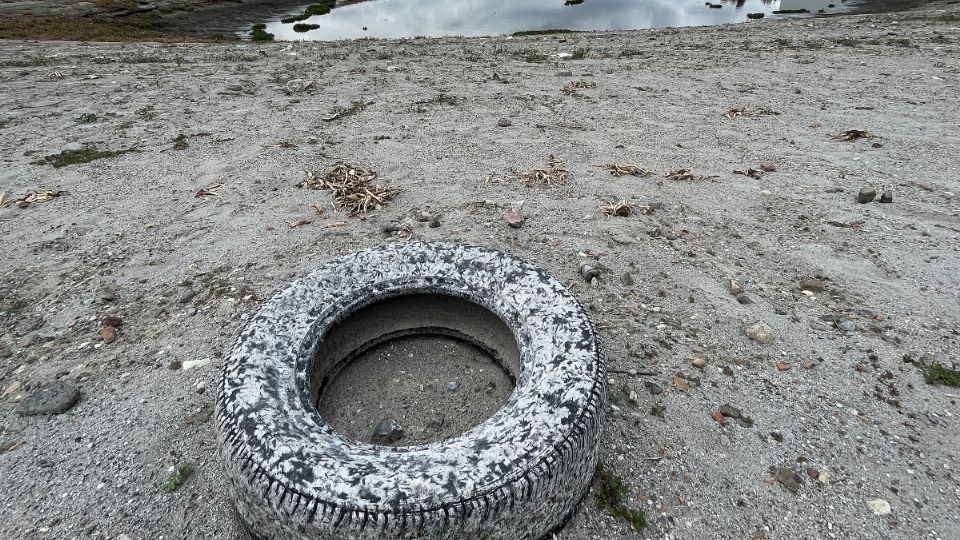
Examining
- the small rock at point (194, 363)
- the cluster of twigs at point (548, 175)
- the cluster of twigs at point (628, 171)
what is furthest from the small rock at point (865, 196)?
the small rock at point (194, 363)

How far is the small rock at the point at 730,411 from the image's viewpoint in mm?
2715

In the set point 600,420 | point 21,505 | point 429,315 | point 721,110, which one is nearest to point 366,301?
point 429,315

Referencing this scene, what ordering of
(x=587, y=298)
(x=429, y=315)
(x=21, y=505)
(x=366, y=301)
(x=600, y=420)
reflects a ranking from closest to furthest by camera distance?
(x=600, y=420) → (x=21, y=505) → (x=366, y=301) → (x=429, y=315) → (x=587, y=298)

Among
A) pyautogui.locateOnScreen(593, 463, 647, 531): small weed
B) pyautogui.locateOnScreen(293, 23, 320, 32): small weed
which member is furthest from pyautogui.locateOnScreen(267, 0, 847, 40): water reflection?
pyautogui.locateOnScreen(593, 463, 647, 531): small weed

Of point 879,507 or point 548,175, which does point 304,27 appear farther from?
point 879,507

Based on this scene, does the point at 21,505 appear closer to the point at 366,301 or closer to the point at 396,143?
the point at 366,301

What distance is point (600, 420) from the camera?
85.0 inches

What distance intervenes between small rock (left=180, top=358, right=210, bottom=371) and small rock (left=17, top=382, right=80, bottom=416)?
0.56 meters

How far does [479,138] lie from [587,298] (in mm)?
3367

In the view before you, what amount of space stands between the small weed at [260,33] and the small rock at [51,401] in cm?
1801

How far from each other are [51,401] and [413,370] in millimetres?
2077

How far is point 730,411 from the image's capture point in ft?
8.95

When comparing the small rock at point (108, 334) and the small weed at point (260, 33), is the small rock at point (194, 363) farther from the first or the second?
the small weed at point (260, 33)

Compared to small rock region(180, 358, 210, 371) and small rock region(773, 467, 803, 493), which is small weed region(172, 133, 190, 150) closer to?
small rock region(180, 358, 210, 371)
